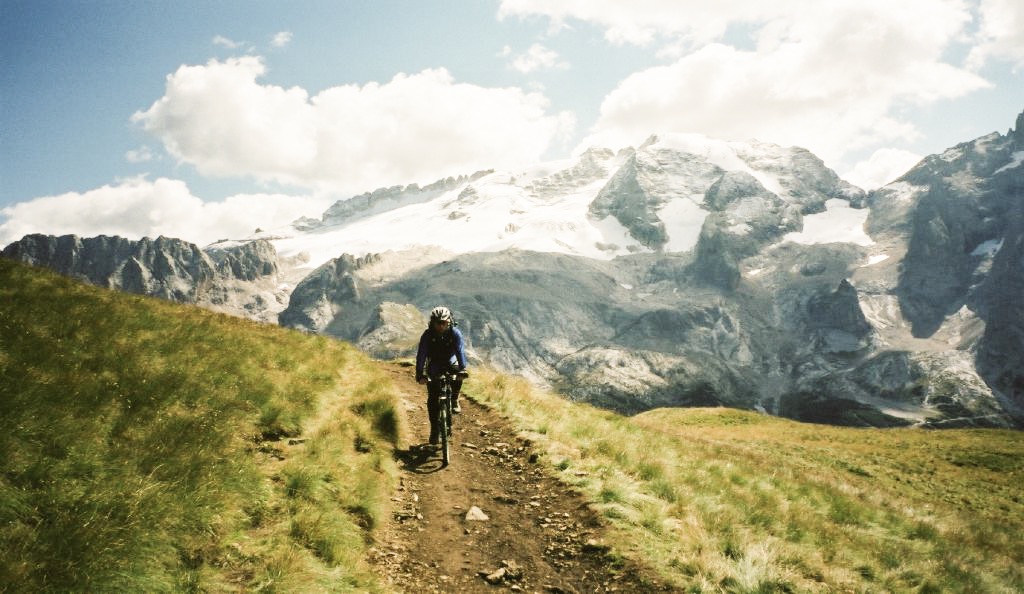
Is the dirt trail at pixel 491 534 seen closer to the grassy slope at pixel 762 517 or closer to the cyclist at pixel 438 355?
the grassy slope at pixel 762 517

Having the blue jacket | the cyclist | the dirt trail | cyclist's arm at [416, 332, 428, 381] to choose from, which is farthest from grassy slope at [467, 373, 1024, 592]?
cyclist's arm at [416, 332, 428, 381]

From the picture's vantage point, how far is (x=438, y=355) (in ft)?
43.0

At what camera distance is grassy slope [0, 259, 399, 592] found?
520 cm

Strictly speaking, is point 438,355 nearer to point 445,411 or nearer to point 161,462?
Result: point 445,411

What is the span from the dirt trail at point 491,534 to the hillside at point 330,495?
0.15ft

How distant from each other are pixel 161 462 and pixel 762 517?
1122 centimetres

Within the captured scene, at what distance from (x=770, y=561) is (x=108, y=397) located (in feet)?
36.4

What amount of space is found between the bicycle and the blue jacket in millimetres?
186

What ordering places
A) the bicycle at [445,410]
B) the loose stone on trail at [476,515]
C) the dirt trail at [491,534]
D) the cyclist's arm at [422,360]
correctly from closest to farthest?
the dirt trail at [491,534], the loose stone on trail at [476,515], the bicycle at [445,410], the cyclist's arm at [422,360]

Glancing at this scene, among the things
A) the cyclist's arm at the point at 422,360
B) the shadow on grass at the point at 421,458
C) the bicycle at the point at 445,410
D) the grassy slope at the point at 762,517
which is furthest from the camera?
the cyclist's arm at the point at 422,360

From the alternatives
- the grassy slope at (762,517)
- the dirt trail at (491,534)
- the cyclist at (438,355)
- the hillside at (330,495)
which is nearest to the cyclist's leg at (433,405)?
the cyclist at (438,355)

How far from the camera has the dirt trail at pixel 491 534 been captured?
7.55m

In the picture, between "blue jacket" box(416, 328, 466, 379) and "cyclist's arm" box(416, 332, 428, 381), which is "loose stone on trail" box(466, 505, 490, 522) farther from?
"blue jacket" box(416, 328, 466, 379)

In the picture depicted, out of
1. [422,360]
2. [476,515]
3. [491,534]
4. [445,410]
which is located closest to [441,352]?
[422,360]
